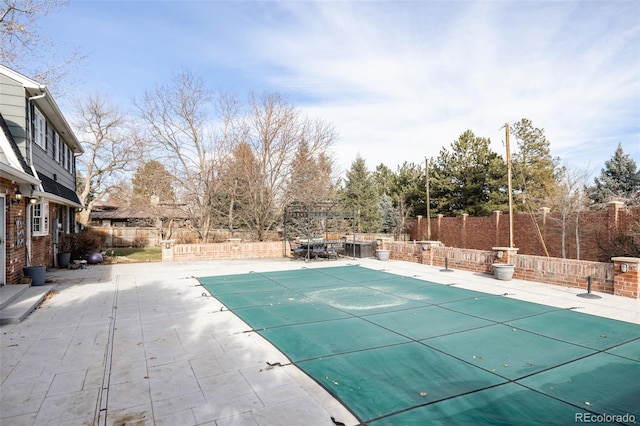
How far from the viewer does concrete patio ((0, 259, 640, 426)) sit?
3281 mm

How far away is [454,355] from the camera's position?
15.5ft

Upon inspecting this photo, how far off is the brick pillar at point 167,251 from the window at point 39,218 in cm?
423

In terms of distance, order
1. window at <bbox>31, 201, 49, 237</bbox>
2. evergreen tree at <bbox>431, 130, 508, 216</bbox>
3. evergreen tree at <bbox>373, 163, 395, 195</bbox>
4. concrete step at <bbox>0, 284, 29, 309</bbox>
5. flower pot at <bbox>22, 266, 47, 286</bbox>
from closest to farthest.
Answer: concrete step at <bbox>0, 284, 29, 309</bbox> → flower pot at <bbox>22, 266, 47, 286</bbox> → window at <bbox>31, 201, 49, 237</bbox> → evergreen tree at <bbox>431, 130, 508, 216</bbox> → evergreen tree at <bbox>373, 163, 395, 195</bbox>

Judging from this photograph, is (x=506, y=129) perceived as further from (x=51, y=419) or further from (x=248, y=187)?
(x=51, y=419)

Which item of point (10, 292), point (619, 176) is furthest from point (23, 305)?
point (619, 176)

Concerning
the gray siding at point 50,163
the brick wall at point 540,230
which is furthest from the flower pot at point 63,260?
the brick wall at point 540,230

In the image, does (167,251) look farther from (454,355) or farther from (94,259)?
(454,355)

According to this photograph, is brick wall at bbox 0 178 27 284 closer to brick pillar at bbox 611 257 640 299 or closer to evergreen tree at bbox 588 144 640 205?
brick pillar at bbox 611 257 640 299

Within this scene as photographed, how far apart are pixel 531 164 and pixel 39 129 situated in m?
30.4

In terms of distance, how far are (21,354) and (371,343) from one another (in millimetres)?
4644

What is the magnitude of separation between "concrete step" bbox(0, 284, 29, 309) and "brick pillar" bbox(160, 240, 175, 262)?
6.71 metres

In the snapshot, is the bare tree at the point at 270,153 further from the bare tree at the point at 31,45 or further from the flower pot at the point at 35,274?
the flower pot at the point at 35,274

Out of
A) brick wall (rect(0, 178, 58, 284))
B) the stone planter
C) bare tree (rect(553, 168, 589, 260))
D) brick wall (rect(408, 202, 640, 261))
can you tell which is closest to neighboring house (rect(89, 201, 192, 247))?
brick wall (rect(0, 178, 58, 284))

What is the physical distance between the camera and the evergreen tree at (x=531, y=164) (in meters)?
26.2
